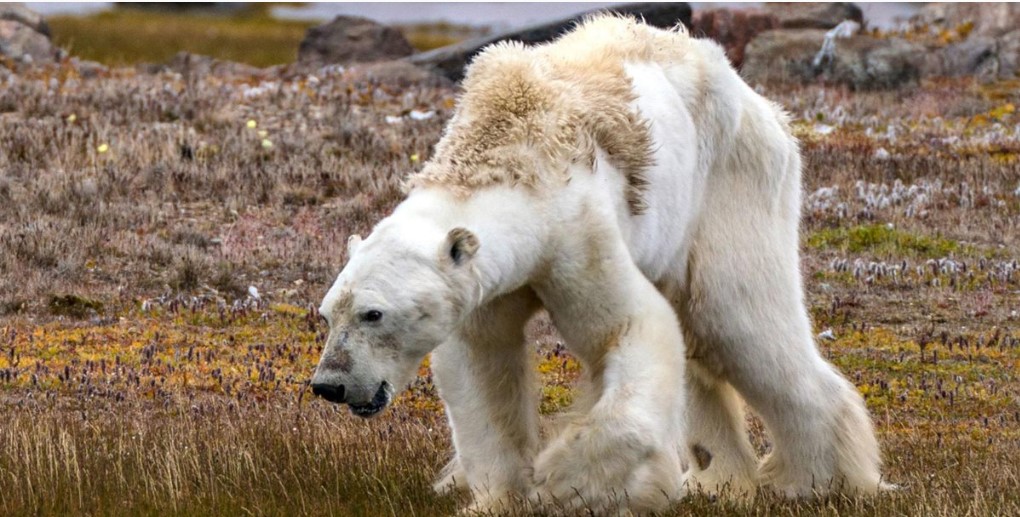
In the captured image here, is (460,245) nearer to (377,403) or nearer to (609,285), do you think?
(377,403)

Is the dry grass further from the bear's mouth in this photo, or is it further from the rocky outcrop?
the rocky outcrop

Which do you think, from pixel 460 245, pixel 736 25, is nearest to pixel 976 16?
pixel 736 25

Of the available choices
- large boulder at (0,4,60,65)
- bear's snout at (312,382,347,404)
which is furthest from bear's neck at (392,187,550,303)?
large boulder at (0,4,60,65)

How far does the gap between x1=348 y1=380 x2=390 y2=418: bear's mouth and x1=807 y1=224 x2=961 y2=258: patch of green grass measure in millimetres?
8881

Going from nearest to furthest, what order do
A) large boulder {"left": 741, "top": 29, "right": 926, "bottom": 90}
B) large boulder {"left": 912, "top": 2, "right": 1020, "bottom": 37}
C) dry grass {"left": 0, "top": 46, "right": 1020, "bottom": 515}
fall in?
dry grass {"left": 0, "top": 46, "right": 1020, "bottom": 515} < large boulder {"left": 741, "top": 29, "right": 926, "bottom": 90} < large boulder {"left": 912, "top": 2, "right": 1020, "bottom": 37}

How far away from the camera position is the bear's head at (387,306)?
4.95 meters

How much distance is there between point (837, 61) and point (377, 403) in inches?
759

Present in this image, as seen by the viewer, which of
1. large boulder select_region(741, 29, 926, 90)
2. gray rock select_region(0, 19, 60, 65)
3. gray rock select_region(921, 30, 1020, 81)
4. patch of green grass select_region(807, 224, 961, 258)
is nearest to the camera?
patch of green grass select_region(807, 224, 961, 258)

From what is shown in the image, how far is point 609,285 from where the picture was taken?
18.0 feet

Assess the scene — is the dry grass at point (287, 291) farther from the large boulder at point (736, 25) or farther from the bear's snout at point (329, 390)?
the large boulder at point (736, 25)

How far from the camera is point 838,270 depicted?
12.7m

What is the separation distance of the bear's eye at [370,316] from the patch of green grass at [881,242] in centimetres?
899

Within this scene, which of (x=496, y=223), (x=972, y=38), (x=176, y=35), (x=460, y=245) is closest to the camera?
(x=460, y=245)

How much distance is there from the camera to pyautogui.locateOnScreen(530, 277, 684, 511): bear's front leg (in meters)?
5.47
